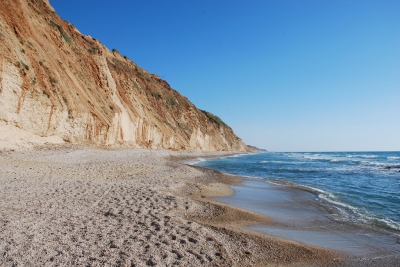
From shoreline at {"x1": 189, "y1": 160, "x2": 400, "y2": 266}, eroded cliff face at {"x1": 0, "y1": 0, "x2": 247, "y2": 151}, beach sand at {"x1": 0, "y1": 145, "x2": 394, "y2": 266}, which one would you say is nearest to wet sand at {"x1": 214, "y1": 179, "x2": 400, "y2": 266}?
shoreline at {"x1": 189, "y1": 160, "x2": 400, "y2": 266}

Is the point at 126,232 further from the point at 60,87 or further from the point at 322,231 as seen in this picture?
the point at 60,87

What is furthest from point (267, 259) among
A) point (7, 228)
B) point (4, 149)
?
point (4, 149)

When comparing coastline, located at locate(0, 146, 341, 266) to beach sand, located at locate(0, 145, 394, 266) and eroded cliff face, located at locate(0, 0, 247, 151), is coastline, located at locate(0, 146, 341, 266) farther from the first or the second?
eroded cliff face, located at locate(0, 0, 247, 151)

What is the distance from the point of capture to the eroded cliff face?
50.4 feet

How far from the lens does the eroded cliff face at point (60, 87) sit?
50.4 feet

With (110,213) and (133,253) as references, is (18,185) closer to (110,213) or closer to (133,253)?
(110,213)

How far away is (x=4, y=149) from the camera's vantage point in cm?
1313

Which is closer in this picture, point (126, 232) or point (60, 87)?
point (126, 232)

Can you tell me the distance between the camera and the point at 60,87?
1964cm

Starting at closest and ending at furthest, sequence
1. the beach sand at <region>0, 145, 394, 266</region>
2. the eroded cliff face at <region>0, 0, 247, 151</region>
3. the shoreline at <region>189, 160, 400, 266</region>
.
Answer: the beach sand at <region>0, 145, 394, 266</region>, the shoreline at <region>189, 160, 400, 266</region>, the eroded cliff face at <region>0, 0, 247, 151</region>

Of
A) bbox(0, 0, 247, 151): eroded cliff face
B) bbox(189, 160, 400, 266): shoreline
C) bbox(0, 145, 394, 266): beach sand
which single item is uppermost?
bbox(0, 0, 247, 151): eroded cliff face

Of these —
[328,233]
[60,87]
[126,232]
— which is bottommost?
[328,233]

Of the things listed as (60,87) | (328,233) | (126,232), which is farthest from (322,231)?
(60,87)

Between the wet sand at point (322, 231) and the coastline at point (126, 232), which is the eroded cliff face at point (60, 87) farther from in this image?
the wet sand at point (322, 231)
